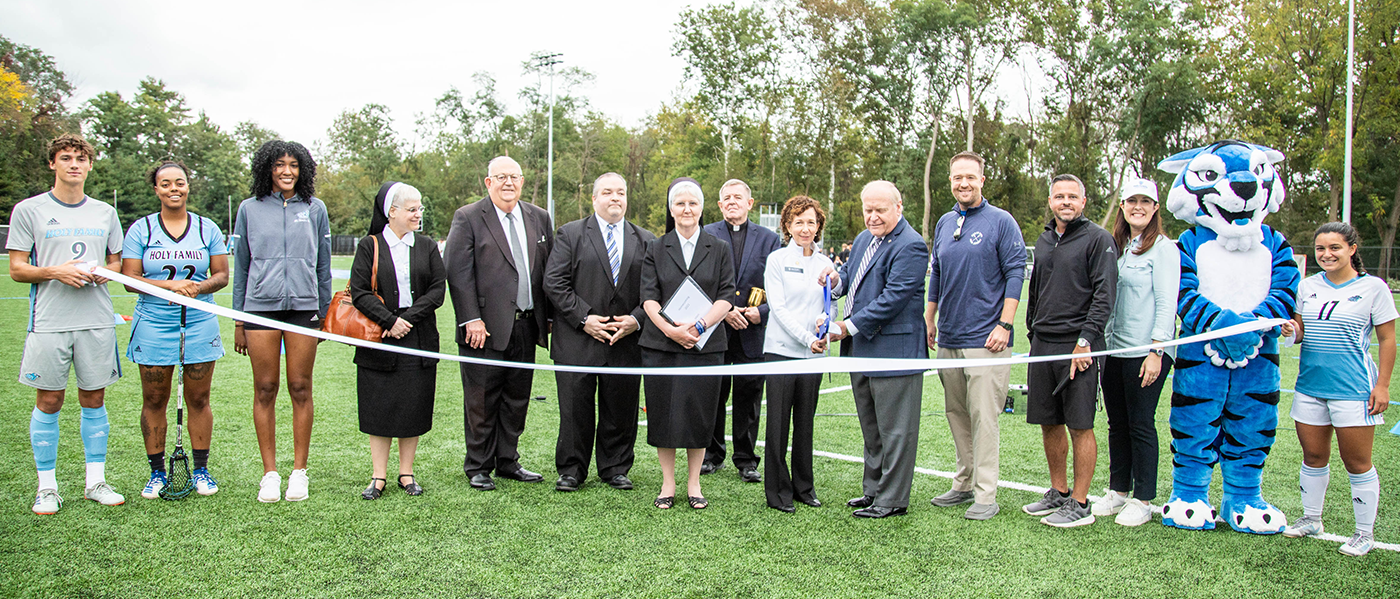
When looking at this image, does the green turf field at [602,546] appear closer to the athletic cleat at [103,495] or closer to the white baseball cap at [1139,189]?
the athletic cleat at [103,495]

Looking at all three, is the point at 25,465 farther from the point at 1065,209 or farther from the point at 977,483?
the point at 1065,209

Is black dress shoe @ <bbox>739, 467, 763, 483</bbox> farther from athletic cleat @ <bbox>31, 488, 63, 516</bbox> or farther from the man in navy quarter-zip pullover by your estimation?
athletic cleat @ <bbox>31, 488, 63, 516</bbox>

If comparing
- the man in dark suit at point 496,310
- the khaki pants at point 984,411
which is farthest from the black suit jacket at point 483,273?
the khaki pants at point 984,411

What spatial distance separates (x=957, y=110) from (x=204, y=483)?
41353 mm

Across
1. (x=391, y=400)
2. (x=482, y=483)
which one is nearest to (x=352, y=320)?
(x=391, y=400)

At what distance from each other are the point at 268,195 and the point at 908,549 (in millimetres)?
3688

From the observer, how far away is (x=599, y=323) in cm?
463

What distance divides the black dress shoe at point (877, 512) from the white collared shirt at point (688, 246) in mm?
1561

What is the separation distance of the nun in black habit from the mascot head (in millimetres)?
3824

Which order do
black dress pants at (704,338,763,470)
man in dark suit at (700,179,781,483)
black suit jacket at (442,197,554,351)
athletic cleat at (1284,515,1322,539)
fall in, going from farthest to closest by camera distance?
black dress pants at (704,338,763,470)
man in dark suit at (700,179,781,483)
black suit jacket at (442,197,554,351)
athletic cleat at (1284,515,1322,539)

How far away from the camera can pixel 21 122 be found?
34812 mm

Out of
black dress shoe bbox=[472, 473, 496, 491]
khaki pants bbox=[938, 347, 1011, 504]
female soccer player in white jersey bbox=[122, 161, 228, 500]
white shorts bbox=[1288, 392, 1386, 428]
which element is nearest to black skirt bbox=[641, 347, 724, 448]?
black dress shoe bbox=[472, 473, 496, 491]

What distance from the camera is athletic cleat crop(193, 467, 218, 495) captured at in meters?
4.42

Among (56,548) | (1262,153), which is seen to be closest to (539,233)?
(56,548)
